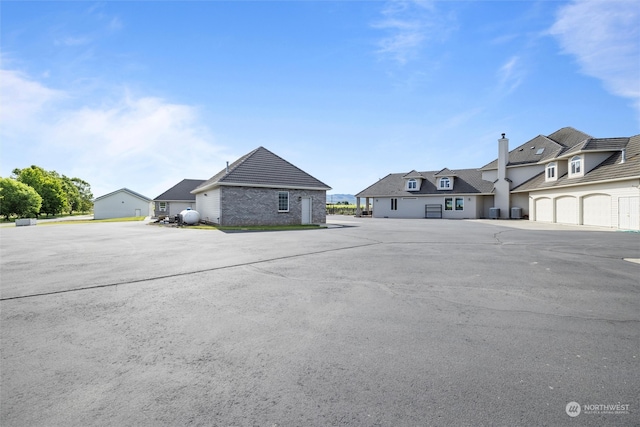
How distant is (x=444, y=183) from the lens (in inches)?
1503

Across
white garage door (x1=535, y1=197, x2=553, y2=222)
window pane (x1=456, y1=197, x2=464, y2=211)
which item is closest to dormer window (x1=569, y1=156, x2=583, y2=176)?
white garage door (x1=535, y1=197, x2=553, y2=222)

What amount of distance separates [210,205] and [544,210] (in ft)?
97.7

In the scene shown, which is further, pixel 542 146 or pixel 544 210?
pixel 542 146

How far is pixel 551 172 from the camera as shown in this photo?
94.5ft

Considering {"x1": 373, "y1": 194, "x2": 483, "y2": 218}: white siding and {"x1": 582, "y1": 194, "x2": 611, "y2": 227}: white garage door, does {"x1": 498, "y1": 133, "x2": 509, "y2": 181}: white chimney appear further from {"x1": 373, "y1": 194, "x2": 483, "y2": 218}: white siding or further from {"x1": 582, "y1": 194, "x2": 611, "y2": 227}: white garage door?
{"x1": 582, "y1": 194, "x2": 611, "y2": 227}: white garage door

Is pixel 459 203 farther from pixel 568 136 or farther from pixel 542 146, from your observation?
pixel 568 136

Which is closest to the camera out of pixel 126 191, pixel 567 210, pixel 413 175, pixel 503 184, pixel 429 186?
pixel 567 210

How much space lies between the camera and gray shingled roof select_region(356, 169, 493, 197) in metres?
37.0

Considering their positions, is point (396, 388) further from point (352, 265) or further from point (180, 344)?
point (352, 265)

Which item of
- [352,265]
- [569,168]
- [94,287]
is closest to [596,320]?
[352,265]

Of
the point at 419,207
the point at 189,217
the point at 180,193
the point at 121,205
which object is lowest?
the point at 189,217

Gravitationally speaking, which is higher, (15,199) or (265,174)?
(265,174)

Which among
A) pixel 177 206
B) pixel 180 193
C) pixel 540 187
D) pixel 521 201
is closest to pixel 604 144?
pixel 540 187

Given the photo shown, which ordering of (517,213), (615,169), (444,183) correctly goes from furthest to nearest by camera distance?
(444,183), (517,213), (615,169)
